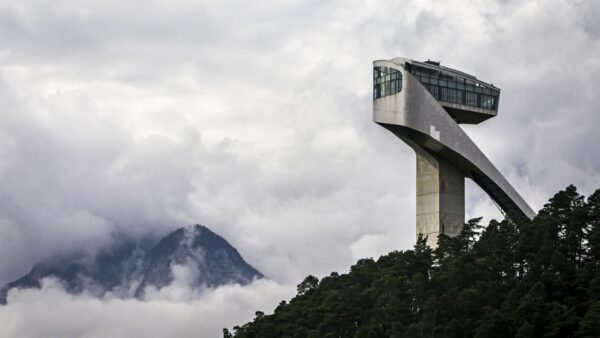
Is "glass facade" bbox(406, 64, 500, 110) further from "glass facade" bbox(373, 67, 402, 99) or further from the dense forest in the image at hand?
the dense forest

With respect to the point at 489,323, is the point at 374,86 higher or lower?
higher

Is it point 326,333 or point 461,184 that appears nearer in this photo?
point 326,333

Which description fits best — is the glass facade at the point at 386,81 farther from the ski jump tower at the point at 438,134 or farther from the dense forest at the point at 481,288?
the dense forest at the point at 481,288

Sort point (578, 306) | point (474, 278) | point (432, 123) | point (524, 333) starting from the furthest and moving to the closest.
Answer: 1. point (432, 123)
2. point (474, 278)
3. point (578, 306)
4. point (524, 333)

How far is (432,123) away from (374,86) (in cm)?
629

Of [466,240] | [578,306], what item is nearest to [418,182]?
[466,240]

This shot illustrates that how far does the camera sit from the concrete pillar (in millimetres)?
94562

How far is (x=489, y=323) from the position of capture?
68250 millimetres

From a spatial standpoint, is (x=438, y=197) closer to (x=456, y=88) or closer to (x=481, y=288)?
(x=456, y=88)

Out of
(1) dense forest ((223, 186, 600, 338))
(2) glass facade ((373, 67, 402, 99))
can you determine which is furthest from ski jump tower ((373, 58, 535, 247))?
(1) dense forest ((223, 186, 600, 338))

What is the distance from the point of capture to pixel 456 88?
317ft

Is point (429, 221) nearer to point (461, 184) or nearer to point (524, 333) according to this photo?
point (461, 184)

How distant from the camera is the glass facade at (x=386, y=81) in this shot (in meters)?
92.9

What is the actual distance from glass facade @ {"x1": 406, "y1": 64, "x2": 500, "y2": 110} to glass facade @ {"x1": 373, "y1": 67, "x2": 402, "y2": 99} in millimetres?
1401
